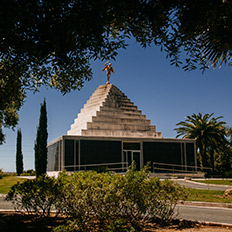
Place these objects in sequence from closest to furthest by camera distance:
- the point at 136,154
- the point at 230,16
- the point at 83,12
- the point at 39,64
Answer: the point at 83,12
the point at 230,16
the point at 39,64
the point at 136,154

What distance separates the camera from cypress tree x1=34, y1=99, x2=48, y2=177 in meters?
29.5

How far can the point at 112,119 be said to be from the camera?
36031 mm

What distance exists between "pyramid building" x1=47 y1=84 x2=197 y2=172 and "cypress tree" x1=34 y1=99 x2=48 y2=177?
152 cm

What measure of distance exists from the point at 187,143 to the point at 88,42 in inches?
1199

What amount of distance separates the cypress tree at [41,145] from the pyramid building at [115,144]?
1.52 meters

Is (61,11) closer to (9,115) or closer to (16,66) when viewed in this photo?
(16,66)

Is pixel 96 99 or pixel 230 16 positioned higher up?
pixel 96 99

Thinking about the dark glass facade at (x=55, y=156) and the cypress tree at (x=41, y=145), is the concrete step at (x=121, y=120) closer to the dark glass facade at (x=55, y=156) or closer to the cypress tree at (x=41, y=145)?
the dark glass facade at (x=55, y=156)

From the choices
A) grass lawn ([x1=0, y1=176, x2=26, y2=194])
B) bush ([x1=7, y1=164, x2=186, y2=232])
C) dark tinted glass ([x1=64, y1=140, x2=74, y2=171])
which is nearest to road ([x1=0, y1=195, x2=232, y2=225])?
bush ([x1=7, y1=164, x2=186, y2=232])

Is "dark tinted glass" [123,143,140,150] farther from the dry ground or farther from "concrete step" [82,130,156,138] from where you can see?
the dry ground

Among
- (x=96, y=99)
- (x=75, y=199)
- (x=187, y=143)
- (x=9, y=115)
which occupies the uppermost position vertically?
(x=96, y=99)

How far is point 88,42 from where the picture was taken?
592 cm

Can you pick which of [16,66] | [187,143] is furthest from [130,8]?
[187,143]

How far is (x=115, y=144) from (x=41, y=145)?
26.3 feet
